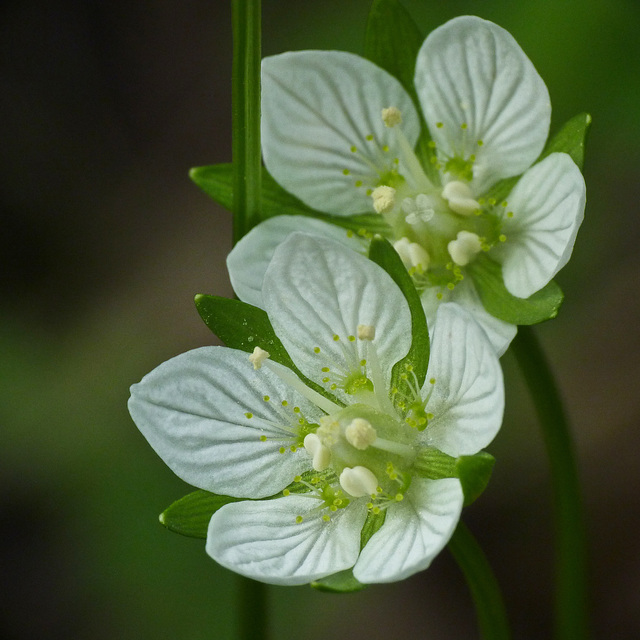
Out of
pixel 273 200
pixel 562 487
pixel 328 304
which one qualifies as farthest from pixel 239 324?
pixel 562 487

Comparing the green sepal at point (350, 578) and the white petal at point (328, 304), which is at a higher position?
the white petal at point (328, 304)

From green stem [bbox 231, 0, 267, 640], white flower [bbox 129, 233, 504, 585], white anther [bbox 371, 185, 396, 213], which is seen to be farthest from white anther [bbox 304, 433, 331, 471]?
white anther [bbox 371, 185, 396, 213]

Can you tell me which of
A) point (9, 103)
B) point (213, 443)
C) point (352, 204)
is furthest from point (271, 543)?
point (9, 103)

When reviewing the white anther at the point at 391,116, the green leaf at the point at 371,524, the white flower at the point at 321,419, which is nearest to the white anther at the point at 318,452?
the white flower at the point at 321,419

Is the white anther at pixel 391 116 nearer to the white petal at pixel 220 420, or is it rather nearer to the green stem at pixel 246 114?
the green stem at pixel 246 114

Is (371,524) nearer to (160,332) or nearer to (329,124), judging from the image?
(329,124)

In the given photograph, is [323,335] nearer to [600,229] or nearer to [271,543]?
[271,543]
